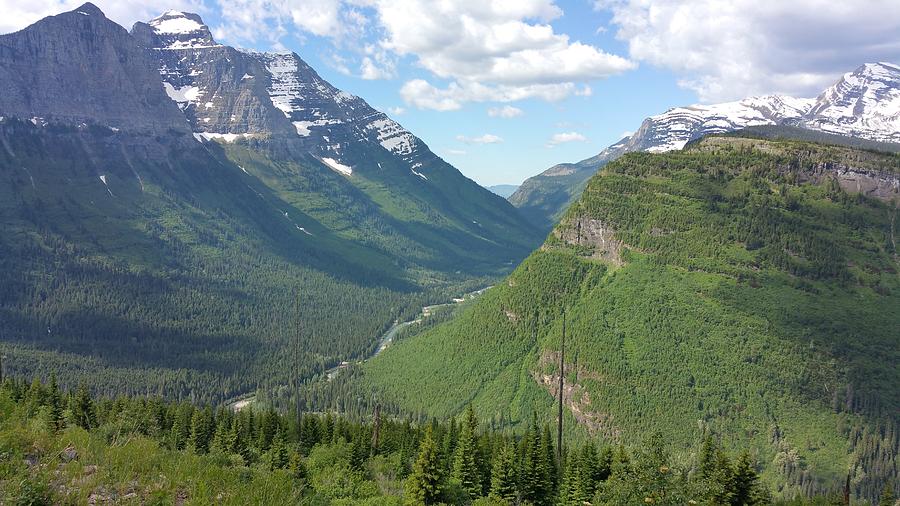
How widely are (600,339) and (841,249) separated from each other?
70.1m

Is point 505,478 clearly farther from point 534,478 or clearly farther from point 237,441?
point 237,441

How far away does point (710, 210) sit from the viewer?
17125 cm

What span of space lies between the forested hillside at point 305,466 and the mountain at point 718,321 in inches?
599

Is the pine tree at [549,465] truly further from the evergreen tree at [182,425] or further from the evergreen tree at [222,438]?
the evergreen tree at [182,425]

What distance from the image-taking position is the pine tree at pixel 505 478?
76.0 meters

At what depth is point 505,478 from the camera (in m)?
76.9

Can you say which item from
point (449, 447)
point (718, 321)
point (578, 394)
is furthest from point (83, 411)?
point (718, 321)

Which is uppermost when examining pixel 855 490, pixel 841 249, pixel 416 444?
pixel 841 249

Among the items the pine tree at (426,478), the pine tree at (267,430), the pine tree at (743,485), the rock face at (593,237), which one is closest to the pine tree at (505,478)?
the pine tree at (426,478)

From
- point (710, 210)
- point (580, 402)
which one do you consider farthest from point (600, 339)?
point (710, 210)

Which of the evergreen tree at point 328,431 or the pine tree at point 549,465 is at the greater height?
the pine tree at point 549,465

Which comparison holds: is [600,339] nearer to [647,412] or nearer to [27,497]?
[647,412]

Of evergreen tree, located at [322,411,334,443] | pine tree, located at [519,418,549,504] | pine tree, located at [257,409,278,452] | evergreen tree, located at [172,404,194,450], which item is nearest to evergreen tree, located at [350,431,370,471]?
evergreen tree, located at [322,411,334,443]

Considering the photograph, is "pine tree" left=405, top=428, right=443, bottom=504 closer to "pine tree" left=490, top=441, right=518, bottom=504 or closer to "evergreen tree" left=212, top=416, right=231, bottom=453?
"pine tree" left=490, top=441, right=518, bottom=504
